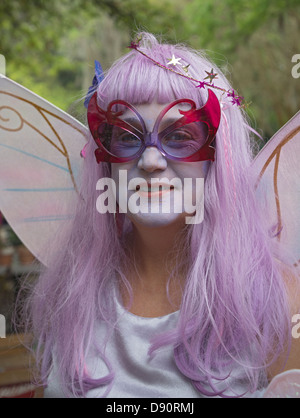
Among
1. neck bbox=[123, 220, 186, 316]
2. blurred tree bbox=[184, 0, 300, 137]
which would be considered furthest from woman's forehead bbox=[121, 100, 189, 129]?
blurred tree bbox=[184, 0, 300, 137]

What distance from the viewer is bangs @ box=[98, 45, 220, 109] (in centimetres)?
116

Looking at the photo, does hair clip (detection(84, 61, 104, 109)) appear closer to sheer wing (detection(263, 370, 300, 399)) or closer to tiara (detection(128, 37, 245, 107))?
tiara (detection(128, 37, 245, 107))

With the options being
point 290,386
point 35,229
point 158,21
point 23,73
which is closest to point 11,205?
point 35,229

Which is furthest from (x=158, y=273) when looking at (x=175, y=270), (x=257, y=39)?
(x=257, y=39)

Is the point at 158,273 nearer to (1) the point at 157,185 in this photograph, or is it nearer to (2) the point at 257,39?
(1) the point at 157,185

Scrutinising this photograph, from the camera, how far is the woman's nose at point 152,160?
3.70ft

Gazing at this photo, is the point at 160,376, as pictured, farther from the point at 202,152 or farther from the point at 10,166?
the point at 10,166

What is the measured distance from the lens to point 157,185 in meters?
1.15

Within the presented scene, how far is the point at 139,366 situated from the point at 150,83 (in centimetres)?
71

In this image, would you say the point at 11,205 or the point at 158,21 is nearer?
the point at 11,205

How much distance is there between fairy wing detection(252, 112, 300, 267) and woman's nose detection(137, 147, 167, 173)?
308 mm
